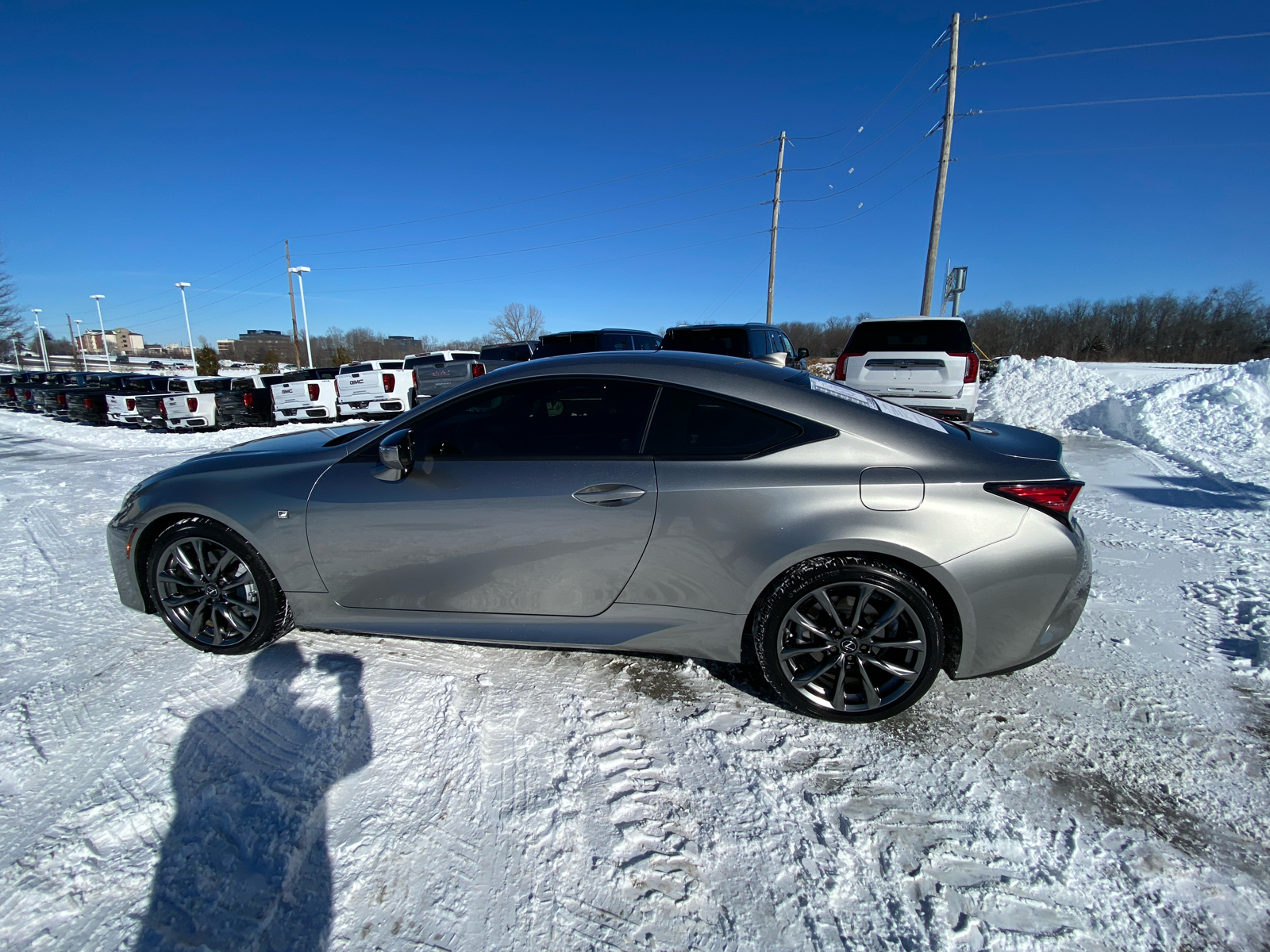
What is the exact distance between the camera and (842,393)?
270 centimetres

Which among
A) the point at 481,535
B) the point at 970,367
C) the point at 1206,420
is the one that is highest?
the point at 970,367

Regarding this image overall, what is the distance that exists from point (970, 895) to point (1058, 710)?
126 centimetres

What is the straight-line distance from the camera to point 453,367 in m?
14.1

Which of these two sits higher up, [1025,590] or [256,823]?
[1025,590]

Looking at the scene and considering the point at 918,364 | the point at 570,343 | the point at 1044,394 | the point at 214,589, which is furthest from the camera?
the point at 570,343

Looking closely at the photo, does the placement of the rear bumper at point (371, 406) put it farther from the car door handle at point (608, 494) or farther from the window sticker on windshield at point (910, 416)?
the window sticker on windshield at point (910, 416)

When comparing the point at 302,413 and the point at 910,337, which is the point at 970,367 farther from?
the point at 302,413

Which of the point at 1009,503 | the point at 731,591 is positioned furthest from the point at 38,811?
the point at 1009,503

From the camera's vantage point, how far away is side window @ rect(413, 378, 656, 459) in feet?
8.20

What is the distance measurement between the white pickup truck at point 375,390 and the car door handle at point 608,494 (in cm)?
1211

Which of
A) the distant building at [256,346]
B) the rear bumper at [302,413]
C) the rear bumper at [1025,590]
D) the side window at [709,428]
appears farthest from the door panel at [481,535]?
the distant building at [256,346]

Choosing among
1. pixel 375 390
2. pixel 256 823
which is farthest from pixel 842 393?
pixel 375 390

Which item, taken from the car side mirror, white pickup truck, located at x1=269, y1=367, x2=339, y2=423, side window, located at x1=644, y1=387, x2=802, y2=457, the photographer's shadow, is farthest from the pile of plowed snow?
white pickup truck, located at x1=269, y1=367, x2=339, y2=423

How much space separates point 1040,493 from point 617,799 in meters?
2.05
